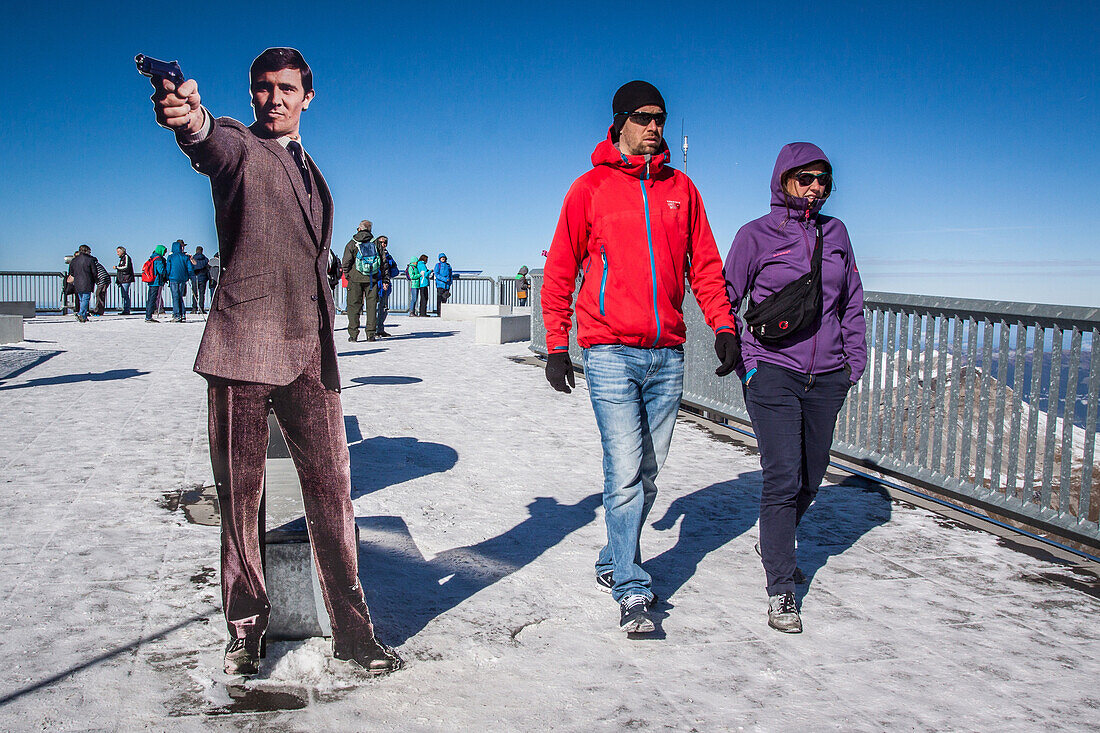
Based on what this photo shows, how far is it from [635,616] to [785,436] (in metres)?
0.99

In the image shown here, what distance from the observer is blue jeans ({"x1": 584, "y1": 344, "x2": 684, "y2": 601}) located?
366cm

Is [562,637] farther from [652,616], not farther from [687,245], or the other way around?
[687,245]

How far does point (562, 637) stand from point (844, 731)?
44.8 inches

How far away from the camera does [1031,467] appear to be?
513 cm

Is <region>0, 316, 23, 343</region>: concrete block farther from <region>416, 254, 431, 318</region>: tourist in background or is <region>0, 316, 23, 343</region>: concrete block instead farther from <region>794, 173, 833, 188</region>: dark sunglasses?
<region>794, 173, 833, 188</region>: dark sunglasses

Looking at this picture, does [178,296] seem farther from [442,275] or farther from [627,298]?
[627,298]

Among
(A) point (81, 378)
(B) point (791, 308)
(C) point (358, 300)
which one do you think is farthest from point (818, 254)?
(C) point (358, 300)

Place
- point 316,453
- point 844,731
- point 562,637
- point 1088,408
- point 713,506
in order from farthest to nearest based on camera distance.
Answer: point 713,506, point 1088,408, point 562,637, point 316,453, point 844,731

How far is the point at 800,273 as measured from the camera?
385 cm

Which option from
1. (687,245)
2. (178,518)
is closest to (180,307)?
(178,518)

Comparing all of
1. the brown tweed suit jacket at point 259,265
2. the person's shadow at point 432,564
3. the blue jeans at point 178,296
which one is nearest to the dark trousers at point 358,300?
the blue jeans at point 178,296

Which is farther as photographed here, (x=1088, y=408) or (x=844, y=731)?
(x=1088, y=408)

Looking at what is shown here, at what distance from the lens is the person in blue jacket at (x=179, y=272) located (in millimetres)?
22797

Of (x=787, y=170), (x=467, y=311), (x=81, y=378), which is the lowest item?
(x=81, y=378)
